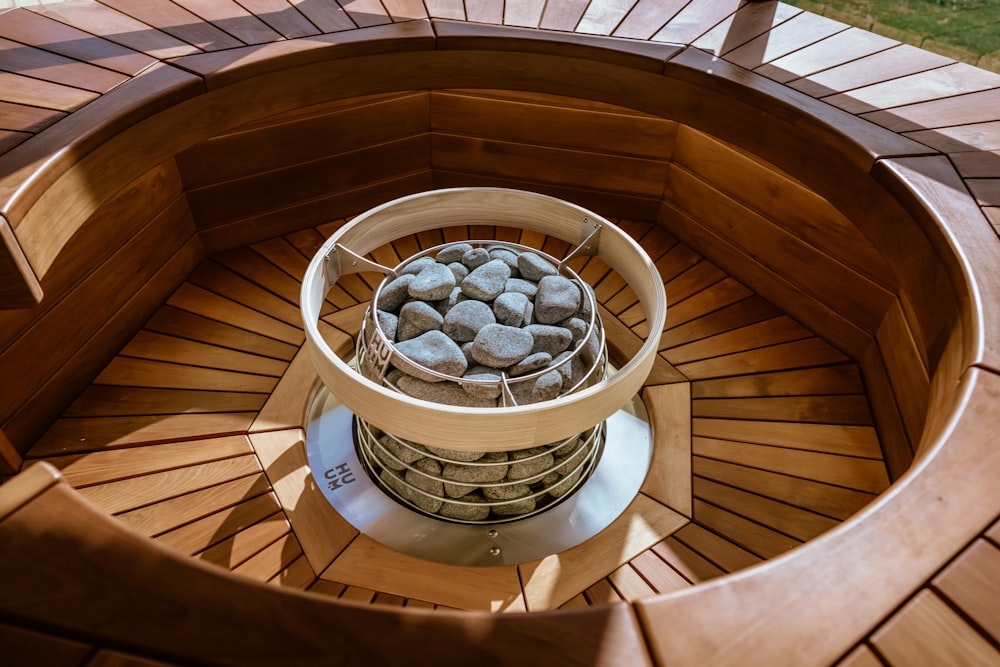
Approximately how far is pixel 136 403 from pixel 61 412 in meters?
0.23

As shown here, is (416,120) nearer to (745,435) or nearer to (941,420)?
(745,435)

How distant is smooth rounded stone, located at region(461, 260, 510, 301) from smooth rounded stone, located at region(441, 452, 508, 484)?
447 mm

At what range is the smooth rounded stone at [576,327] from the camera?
1.93 metres

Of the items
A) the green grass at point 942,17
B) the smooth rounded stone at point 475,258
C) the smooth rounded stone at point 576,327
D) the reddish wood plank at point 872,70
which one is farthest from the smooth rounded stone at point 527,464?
the green grass at point 942,17

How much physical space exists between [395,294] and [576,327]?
525 mm

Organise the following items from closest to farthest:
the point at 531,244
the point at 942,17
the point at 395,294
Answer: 1. the point at 395,294
2. the point at 942,17
3. the point at 531,244

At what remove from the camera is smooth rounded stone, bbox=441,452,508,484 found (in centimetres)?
192

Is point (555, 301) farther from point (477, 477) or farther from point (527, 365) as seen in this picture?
point (477, 477)

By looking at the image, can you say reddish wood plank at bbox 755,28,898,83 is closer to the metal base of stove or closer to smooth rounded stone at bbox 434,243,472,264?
smooth rounded stone at bbox 434,243,472,264

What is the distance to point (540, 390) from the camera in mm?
1769

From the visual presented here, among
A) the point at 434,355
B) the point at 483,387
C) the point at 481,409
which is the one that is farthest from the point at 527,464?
the point at 481,409

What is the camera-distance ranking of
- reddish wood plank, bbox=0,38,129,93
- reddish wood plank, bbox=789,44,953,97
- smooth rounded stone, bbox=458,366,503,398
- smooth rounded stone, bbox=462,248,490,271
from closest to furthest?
1. smooth rounded stone, bbox=458,366,503,398
2. reddish wood plank, bbox=0,38,129,93
3. smooth rounded stone, bbox=462,248,490,271
4. reddish wood plank, bbox=789,44,953,97

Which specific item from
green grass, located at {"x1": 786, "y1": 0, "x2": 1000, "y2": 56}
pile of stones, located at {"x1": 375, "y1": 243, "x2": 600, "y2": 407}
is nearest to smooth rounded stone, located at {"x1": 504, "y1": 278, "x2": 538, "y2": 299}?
pile of stones, located at {"x1": 375, "y1": 243, "x2": 600, "y2": 407}

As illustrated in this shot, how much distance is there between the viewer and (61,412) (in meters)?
2.19
